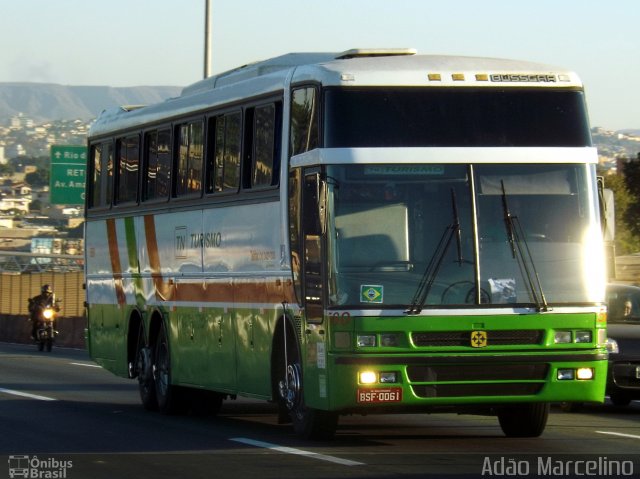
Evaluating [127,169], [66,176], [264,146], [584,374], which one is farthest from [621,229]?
[584,374]

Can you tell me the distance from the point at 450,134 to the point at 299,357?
2.35m

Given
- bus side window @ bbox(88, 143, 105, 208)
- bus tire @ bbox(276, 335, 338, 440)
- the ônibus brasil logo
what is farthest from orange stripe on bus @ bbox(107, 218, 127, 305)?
the ônibus brasil logo

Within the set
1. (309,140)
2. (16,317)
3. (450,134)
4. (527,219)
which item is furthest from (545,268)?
(16,317)

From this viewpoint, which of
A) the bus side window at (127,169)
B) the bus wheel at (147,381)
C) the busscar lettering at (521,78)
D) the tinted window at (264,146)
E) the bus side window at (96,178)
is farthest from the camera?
the bus side window at (96,178)

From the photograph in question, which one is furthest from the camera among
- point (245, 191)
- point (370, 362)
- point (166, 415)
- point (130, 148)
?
point (130, 148)

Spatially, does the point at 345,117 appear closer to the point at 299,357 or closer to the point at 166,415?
the point at 299,357

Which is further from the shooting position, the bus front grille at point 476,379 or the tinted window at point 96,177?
the tinted window at point 96,177

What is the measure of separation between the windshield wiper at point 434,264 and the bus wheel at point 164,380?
5759 millimetres

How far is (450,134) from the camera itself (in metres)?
14.0

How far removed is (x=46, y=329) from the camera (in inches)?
1545

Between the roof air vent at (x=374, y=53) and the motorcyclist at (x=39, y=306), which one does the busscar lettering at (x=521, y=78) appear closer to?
the roof air vent at (x=374, y=53)

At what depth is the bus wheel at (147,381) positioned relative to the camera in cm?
1942

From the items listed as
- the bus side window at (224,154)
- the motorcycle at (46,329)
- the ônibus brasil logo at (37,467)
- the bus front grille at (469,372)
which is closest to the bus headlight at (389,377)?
the bus front grille at (469,372)

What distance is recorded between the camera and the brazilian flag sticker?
44.5 feet
